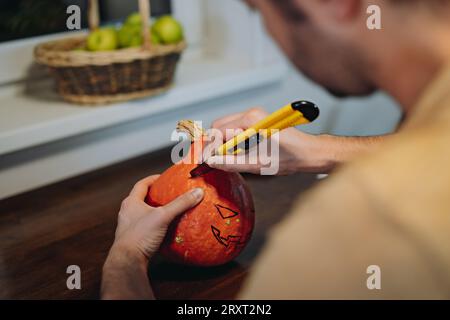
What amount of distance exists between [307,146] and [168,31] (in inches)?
21.2

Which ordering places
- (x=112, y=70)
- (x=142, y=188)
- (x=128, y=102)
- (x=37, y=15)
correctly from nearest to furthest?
(x=142, y=188) < (x=112, y=70) < (x=128, y=102) < (x=37, y=15)

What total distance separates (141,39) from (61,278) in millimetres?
660

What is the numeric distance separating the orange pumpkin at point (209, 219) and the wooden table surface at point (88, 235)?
0.12ft

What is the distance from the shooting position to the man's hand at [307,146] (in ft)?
3.25

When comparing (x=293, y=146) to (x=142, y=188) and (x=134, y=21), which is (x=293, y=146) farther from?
(x=134, y=21)

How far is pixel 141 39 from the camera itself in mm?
1342

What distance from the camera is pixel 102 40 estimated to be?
1315mm

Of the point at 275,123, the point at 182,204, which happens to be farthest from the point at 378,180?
the point at 182,204

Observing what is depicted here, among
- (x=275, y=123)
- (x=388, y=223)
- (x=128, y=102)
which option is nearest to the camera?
(x=388, y=223)

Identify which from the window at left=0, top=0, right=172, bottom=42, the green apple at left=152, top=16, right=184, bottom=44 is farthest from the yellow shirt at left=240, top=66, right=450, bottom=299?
the window at left=0, top=0, right=172, bottom=42

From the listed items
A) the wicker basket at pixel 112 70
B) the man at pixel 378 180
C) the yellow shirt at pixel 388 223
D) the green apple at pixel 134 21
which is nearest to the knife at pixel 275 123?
the man at pixel 378 180

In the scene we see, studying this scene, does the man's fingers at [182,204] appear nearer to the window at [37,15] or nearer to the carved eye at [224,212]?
the carved eye at [224,212]

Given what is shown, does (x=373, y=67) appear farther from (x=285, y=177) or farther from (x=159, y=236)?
(x=285, y=177)

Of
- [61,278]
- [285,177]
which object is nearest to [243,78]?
[285,177]
